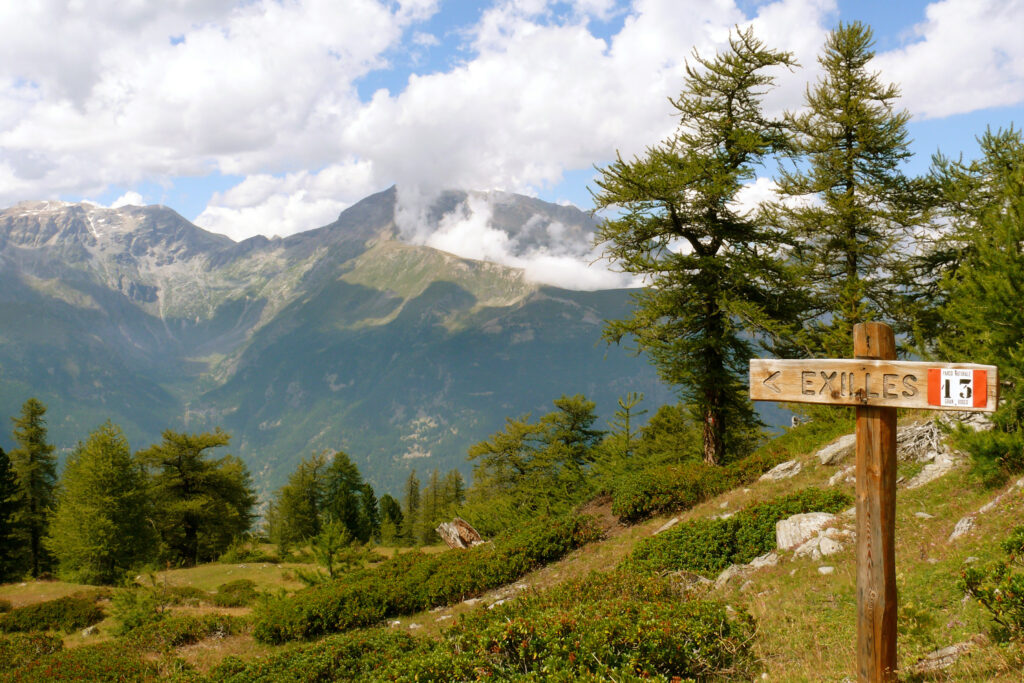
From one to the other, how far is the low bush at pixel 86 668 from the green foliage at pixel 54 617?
27.2ft

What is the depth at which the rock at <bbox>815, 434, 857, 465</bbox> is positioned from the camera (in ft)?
52.1

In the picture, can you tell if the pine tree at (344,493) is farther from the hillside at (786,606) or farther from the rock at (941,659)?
the rock at (941,659)

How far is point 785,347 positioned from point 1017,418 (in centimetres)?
916

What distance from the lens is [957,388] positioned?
4.58m

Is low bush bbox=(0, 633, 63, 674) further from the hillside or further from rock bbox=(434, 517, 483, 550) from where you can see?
rock bbox=(434, 517, 483, 550)

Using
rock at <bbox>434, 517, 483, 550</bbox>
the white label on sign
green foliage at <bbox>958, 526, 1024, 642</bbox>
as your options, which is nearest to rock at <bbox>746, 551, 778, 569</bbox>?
green foliage at <bbox>958, 526, 1024, 642</bbox>

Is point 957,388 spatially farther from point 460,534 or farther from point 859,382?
point 460,534

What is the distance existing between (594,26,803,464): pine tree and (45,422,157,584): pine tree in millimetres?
30967

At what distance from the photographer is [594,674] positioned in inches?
237

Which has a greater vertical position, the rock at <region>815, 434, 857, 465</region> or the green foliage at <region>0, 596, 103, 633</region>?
the rock at <region>815, 434, 857, 465</region>

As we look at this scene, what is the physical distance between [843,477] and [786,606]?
22.6ft

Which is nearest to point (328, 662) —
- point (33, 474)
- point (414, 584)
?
point (414, 584)

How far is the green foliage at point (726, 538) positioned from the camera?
11.5 m

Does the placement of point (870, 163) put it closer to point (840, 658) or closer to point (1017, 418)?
point (1017, 418)
